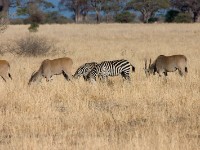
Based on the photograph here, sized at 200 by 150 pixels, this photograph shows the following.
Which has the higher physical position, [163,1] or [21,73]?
[163,1]

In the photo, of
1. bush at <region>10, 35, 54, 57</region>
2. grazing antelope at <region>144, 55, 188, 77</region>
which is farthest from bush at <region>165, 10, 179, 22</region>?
grazing antelope at <region>144, 55, 188, 77</region>

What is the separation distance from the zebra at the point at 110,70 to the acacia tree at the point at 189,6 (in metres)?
63.6

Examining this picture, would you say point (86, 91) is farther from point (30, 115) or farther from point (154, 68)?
point (154, 68)

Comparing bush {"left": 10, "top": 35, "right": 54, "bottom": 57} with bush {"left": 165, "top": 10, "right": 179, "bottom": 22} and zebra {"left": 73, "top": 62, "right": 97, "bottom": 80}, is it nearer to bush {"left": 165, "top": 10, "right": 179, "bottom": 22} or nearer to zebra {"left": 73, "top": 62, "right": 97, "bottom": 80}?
zebra {"left": 73, "top": 62, "right": 97, "bottom": 80}

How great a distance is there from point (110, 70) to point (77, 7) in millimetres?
83105

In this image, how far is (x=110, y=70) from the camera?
44.0ft

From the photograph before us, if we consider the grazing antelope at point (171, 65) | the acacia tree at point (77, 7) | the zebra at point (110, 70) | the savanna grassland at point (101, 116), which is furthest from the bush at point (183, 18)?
the savanna grassland at point (101, 116)

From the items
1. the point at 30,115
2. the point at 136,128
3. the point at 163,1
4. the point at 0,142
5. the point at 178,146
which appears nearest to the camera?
the point at 178,146

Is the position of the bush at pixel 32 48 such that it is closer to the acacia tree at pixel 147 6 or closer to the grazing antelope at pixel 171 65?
the grazing antelope at pixel 171 65

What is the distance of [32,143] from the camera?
640cm

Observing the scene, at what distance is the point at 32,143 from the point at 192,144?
2.18 metres

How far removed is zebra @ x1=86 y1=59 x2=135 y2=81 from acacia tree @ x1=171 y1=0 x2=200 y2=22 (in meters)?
63.6

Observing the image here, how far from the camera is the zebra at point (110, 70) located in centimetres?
1334

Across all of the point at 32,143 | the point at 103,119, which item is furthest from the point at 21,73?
the point at 32,143
